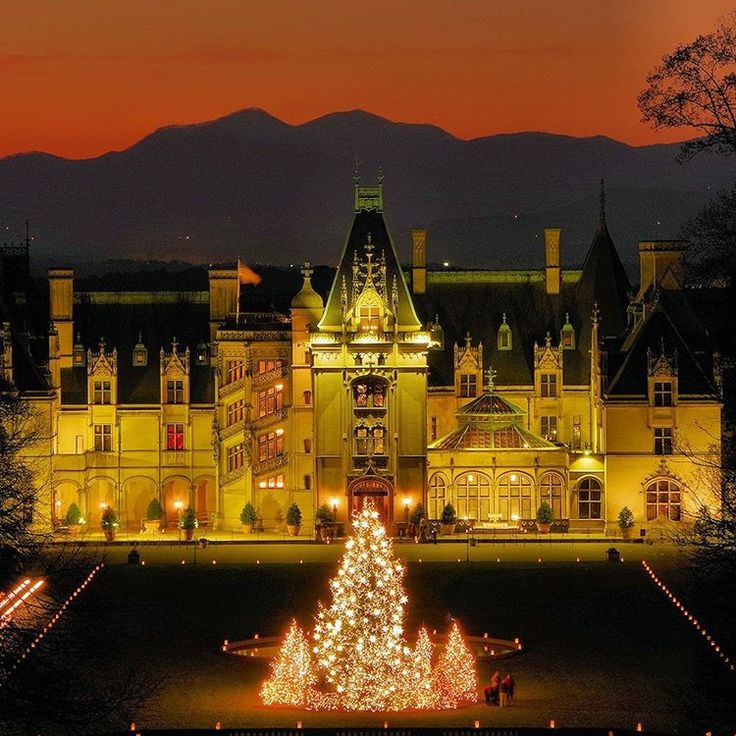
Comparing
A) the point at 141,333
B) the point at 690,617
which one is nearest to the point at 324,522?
the point at 141,333

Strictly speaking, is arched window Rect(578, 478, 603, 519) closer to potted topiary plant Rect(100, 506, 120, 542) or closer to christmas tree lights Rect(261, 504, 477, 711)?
potted topiary plant Rect(100, 506, 120, 542)

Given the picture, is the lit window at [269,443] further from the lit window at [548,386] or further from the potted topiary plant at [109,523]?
the lit window at [548,386]

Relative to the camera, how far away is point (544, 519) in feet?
309

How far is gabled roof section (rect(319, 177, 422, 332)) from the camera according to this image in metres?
95.8

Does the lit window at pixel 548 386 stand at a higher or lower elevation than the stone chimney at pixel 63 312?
lower

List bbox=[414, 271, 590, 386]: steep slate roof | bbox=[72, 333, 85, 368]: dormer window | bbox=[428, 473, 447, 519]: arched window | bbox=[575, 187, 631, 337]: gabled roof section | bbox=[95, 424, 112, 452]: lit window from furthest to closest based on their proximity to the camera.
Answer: bbox=[575, 187, 631, 337]: gabled roof section → bbox=[414, 271, 590, 386]: steep slate roof → bbox=[72, 333, 85, 368]: dormer window → bbox=[95, 424, 112, 452]: lit window → bbox=[428, 473, 447, 519]: arched window

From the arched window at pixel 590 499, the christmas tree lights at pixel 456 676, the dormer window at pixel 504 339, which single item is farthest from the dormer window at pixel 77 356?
the christmas tree lights at pixel 456 676

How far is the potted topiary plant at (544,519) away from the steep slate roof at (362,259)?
25.7 feet

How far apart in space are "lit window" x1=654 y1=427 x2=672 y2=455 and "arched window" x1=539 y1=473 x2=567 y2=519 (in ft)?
11.6

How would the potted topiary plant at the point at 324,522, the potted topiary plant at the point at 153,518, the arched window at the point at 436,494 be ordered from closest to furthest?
the potted topiary plant at the point at 324,522, the arched window at the point at 436,494, the potted topiary plant at the point at 153,518

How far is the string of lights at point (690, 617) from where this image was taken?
206 ft

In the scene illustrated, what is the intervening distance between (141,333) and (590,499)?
18119 mm

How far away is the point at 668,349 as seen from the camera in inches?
3775

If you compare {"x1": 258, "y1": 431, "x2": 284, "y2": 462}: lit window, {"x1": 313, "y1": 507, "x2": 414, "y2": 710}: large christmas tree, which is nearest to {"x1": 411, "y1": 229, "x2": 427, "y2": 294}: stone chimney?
{"x1": 258, "y1": 431, "x2": 284, "y2": 462}: lit window
